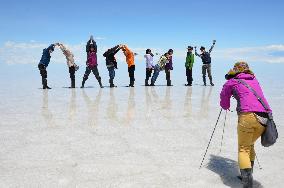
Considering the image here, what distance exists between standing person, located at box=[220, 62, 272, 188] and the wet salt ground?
19.0 inches

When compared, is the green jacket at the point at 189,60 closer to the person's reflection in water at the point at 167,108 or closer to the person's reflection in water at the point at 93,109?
the person's reflection in water at the point at 167,108

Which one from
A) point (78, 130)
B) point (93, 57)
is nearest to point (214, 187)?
point (78, 130)

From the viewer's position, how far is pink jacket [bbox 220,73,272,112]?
5.15m

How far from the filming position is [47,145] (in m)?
7.43

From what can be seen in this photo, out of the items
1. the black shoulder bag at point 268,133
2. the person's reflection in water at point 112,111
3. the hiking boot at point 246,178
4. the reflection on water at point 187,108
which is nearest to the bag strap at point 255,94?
the black shoulder bag at point 268,133

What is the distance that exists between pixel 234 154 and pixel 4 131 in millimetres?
5208

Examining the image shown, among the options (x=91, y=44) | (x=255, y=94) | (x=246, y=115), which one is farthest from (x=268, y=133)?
(x=91, y=44)

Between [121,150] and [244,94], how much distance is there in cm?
282

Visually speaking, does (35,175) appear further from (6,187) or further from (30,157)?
(30,157)

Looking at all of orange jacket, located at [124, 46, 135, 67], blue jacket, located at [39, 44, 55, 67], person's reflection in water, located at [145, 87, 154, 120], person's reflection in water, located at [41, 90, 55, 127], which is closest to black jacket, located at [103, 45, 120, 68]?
orange jacket, located at [124, 46, 135, 67]

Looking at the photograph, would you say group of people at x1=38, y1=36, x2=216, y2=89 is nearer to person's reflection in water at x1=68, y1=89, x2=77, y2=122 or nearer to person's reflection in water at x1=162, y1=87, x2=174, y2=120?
person's reflection in water at x1=68, y1=89, x2=77, y2=122

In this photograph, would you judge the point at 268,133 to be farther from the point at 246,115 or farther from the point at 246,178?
the point at 246,178

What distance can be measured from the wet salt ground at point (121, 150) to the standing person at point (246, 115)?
48cm

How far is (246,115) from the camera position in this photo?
5141 millimetres
